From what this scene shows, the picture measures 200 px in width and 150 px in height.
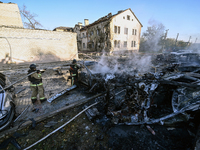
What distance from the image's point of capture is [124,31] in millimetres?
21625

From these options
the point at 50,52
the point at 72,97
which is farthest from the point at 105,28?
the point at 72,97

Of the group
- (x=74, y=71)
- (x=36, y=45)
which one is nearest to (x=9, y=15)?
(x=36, y=45)

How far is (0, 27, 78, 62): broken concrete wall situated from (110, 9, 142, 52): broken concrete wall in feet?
31.0

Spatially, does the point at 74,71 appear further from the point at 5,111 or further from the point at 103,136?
the point at 103,136

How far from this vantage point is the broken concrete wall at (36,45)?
11.2 meters

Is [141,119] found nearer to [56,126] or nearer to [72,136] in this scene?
[72,136]

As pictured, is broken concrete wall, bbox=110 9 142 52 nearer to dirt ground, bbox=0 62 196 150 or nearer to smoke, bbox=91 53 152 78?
smoke, bbox=91 53 152 78

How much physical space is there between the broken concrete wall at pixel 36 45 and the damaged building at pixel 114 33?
25.9ft

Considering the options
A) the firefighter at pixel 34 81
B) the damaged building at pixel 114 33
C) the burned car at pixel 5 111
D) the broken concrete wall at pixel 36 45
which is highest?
the damaged building at pixel 114 33

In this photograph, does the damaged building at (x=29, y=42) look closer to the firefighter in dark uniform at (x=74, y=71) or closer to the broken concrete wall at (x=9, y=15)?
the broken concrete wall at (x=9, y=15)

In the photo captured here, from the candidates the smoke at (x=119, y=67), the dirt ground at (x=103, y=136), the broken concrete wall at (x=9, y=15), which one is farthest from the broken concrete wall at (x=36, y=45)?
the dirt ground at (x=103, y=136)

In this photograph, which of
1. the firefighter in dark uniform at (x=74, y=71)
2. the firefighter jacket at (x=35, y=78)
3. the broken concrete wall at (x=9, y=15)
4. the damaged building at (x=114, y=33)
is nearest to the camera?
the firefighter jacket at (x=35, y=78)

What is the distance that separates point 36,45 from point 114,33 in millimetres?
14992

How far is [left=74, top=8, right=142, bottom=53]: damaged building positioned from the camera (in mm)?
19578
